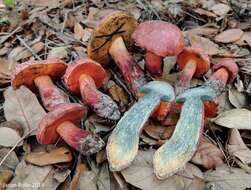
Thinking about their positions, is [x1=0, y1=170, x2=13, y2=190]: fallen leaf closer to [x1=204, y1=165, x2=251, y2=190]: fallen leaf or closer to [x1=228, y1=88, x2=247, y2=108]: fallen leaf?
[x1=204, y1=165, x2=251, y2=190]: fallen leaf

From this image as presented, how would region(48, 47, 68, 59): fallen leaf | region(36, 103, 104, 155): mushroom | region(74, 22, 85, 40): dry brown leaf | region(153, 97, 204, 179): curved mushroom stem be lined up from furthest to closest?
region(74, 22, 85, 40): dry brown leaf, region(48, 47, 68, 59): fallen leaf, region(36, 103, 104, 155): mushroom, region(153, 97, 204, 179): curved mushroom stem

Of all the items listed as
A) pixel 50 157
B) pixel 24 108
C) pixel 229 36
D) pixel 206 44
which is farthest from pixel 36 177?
pixel 229 36

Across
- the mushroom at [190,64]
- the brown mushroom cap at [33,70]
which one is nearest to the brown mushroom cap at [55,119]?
the brown mushroom cap at [33,70]

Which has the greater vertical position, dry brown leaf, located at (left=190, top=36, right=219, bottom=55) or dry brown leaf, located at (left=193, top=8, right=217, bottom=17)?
dry brown leaf, located at (left=193, top=8, right=217, bottom=17)

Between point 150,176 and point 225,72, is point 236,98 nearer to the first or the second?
point 225,72

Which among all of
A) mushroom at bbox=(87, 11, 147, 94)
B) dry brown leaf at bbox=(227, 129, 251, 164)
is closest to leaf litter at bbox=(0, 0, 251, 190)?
dry brown leaf at bbox=(227, 129, 251, 164)

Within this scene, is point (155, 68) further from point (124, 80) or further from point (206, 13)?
point (206, 13)

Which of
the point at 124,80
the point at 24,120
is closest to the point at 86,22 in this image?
the point at 124,80
